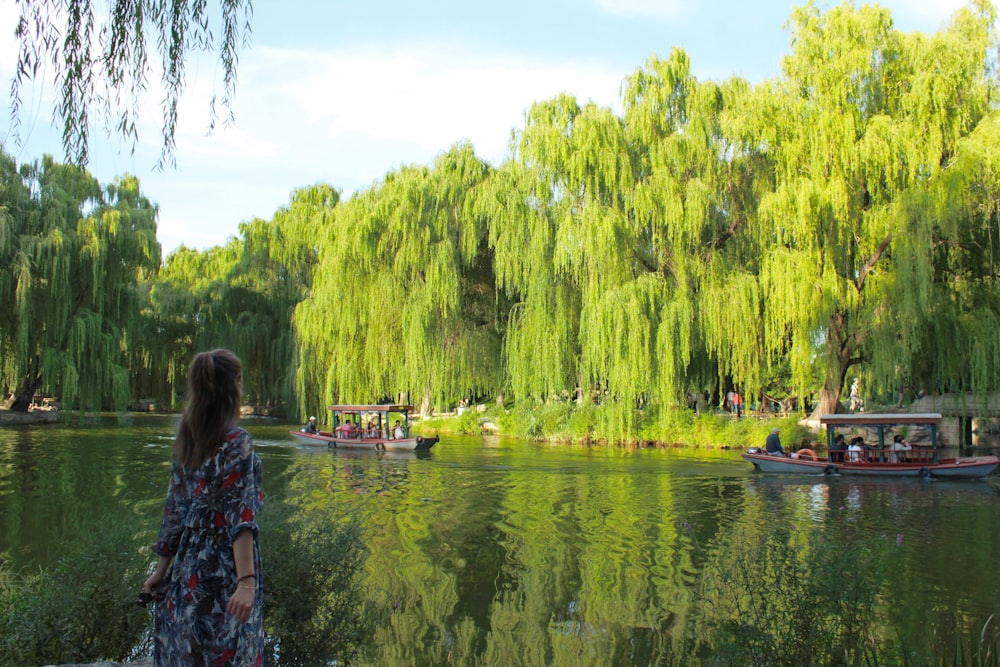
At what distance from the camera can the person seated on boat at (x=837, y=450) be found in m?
19.3

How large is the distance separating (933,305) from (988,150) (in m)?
3.86

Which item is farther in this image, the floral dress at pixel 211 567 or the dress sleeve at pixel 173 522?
the dress sleeve at pixel 173 522

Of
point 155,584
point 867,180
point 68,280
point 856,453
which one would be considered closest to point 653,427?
point 856,453

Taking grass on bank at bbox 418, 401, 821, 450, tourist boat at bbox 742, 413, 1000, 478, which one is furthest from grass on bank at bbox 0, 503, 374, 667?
grass on bank at bbox 418, 401, 821, 450

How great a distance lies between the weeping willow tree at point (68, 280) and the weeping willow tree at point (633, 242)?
41.4 ft

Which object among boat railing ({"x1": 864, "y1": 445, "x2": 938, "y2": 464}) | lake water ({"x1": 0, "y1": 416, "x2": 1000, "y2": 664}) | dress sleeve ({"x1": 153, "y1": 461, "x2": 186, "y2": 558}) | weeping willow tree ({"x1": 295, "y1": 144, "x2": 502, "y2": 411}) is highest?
weeping willow tree ({"x1": 295, "y1": 144, "x2": 502, "y2": 411})

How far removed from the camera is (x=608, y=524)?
12.1m

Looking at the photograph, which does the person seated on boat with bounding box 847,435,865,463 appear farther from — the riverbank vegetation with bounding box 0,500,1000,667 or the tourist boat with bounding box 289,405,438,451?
the riverbank vegetation with bounding box 0,500,1000,667

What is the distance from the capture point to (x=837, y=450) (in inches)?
756

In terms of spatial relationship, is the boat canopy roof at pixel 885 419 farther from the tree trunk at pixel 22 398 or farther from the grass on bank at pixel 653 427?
the tree trunk at pixel 22 398

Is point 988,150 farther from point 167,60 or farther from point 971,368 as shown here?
point 167,60

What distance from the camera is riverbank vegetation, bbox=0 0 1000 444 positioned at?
20000mm

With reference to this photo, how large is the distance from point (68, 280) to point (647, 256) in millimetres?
17386

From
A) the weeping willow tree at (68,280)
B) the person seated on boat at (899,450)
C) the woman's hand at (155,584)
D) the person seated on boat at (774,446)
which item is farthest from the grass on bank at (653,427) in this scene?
the woman's hand at (155,584)
